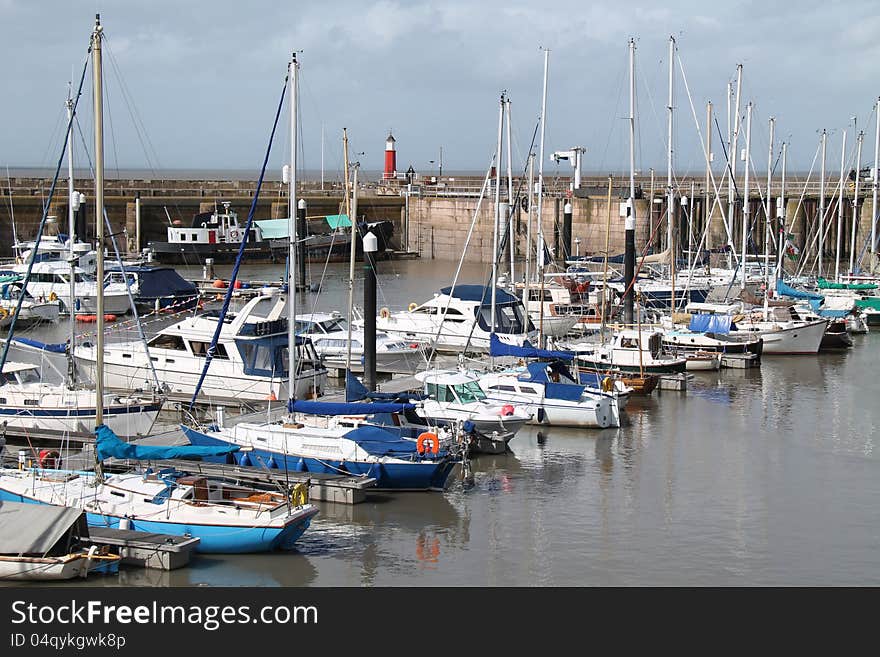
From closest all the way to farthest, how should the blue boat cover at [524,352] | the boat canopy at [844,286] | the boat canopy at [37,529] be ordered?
1. the boat canopy at [37,529]
2. the blue boat cover at [524,352]
3. the boat canopy at [844,286]

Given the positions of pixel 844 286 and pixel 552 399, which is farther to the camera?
pixel 844 286

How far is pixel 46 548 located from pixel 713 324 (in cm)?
2526

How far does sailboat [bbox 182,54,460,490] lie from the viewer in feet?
72.5

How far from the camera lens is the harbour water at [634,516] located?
18438 mm

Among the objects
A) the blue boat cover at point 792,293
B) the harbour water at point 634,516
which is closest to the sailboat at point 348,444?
the harbour water at point 634,516

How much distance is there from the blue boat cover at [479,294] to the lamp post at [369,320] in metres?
6.81

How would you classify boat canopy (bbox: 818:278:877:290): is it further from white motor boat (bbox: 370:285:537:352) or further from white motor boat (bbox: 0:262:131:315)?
white motor boat (bbox: 0:262:131:315)

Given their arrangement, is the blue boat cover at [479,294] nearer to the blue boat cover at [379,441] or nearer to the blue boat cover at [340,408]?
the blue boat cover at [340,408]

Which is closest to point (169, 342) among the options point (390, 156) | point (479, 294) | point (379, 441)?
point (379, 441)

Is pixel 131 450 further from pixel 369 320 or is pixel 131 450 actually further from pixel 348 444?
pixel 369 320

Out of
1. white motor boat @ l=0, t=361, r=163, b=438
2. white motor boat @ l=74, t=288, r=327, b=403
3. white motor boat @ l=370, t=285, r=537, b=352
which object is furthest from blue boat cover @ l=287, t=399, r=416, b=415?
white motor boat @ l=370, t=285, r=537, b=352

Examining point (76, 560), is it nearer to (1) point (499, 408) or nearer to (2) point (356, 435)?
(2) point (356, 435)

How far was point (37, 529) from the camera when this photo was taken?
56.5 ft
